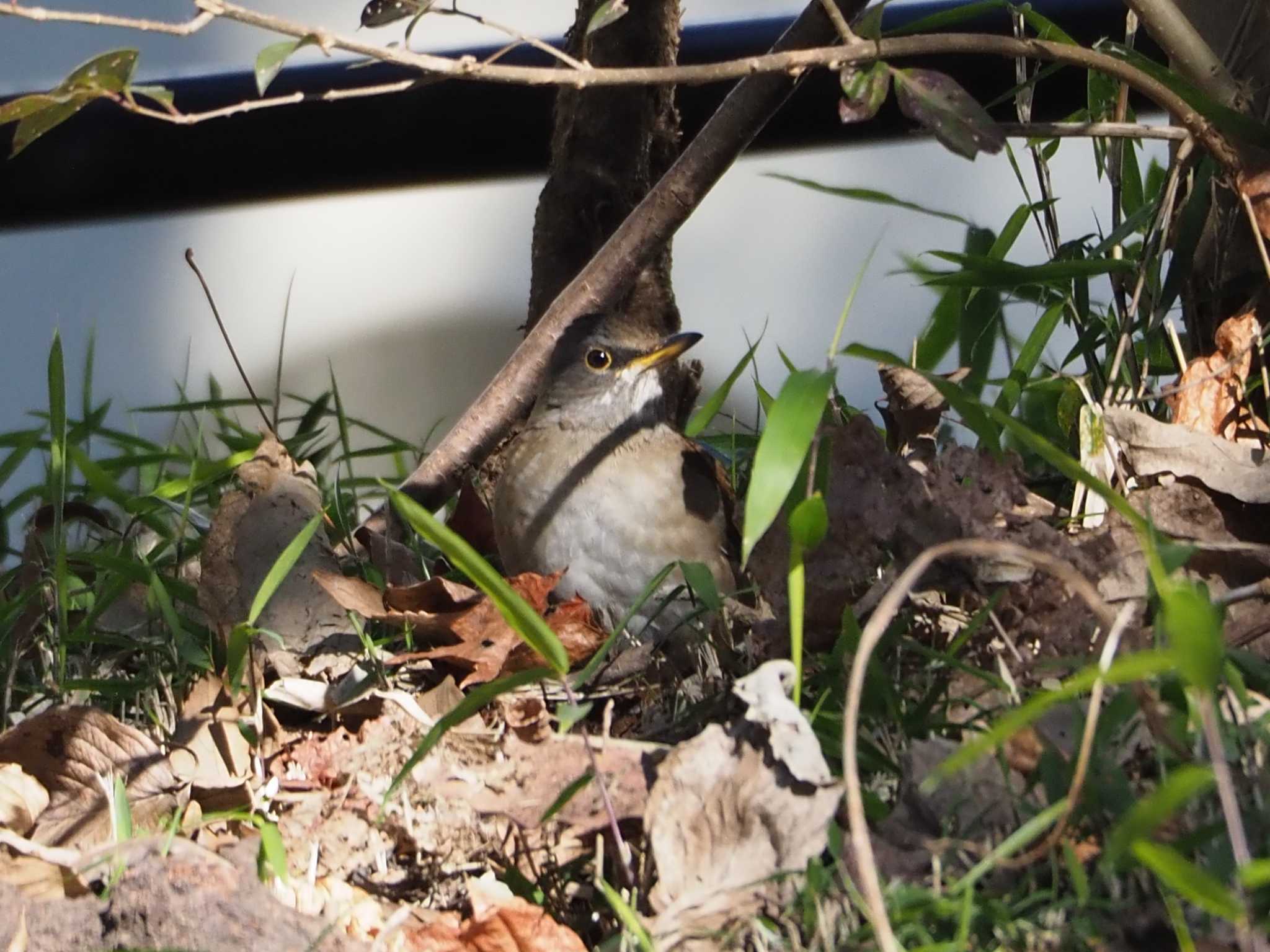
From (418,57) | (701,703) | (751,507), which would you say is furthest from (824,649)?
(418,57)

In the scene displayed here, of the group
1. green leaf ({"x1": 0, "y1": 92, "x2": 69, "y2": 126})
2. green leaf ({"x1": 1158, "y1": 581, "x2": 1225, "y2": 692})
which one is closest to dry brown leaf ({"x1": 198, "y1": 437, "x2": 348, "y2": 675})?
green leaf ({"x1": 0, "y1": 92, "x2": 69, "y2": 126})

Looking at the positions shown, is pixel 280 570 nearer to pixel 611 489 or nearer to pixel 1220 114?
pixel 611 489

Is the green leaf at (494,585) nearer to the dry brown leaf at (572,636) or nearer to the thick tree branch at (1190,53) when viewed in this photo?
the dry brown leaf at (572,636)

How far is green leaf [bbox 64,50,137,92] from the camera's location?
2.10m

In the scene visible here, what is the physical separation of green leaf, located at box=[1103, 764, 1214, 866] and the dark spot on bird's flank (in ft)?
7.74

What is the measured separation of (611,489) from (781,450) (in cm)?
181

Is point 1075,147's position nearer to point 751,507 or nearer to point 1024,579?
point 1024,579

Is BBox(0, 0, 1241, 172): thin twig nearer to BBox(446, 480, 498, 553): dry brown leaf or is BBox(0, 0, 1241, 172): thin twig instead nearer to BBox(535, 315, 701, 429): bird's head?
BBox(535, 315, 701, 429): bird's head

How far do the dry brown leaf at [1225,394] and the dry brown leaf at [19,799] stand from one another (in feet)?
7.63

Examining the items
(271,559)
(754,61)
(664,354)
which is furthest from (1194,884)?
(664,354)

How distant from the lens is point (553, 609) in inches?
127

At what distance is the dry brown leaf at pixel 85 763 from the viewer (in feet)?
7.98

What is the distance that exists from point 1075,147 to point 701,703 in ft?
13.0

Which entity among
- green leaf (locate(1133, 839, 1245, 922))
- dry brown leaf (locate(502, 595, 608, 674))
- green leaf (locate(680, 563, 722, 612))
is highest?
green leaf (locate(1133, 839, 1245, 922))
